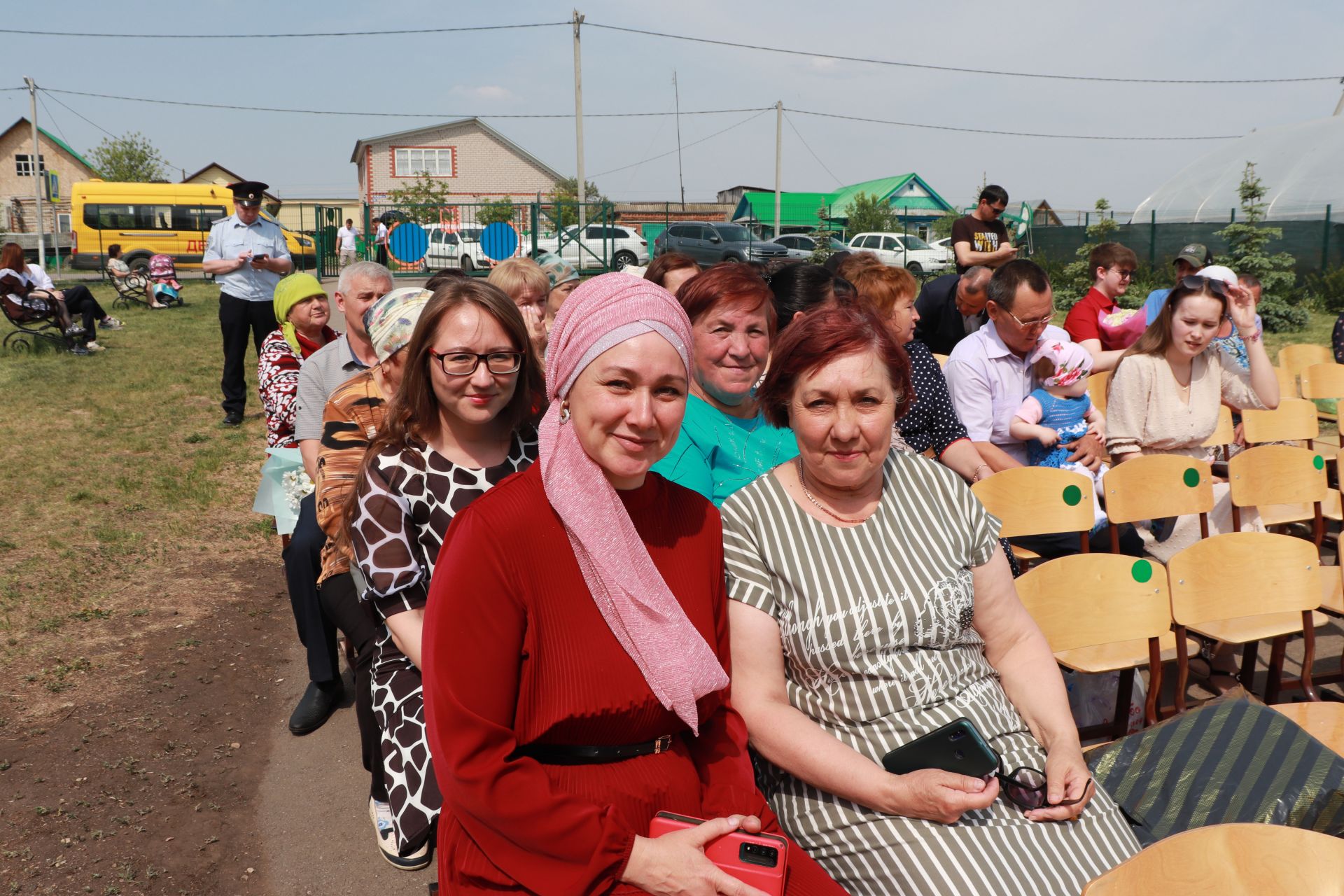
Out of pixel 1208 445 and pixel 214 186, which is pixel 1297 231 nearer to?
pixel 1208 445

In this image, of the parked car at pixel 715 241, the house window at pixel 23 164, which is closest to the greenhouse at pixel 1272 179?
the parked car at pixel 715 241

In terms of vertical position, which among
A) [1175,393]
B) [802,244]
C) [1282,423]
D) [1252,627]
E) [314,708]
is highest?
[802,244]

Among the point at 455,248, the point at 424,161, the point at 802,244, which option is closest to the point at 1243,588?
the point at 455,248

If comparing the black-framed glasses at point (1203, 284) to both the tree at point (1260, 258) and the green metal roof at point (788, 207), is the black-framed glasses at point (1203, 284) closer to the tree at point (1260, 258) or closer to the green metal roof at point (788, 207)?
the tree at point (1260, 258)

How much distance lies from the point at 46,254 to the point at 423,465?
39280 mm

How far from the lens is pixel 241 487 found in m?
7.24

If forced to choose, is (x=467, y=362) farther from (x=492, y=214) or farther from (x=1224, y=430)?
(x=492, y=214)

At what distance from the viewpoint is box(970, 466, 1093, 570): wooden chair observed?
146 inches

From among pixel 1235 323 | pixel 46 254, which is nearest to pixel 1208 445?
pixel 1235 323

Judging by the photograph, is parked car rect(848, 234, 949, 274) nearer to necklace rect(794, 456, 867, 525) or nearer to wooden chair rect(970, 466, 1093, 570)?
wooden chair rect(970, 466, 1093, 570)

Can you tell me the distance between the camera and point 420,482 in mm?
2469

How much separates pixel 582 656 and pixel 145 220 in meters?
33.0

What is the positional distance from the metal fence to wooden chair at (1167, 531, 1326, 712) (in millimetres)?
15459

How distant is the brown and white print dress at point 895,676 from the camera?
75.2 inches
